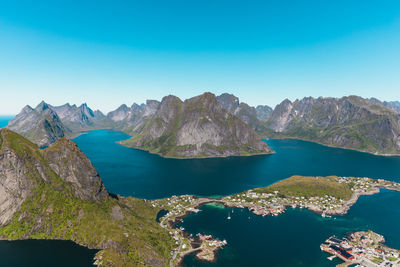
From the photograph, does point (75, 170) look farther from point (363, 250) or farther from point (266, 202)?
point (363, 250)

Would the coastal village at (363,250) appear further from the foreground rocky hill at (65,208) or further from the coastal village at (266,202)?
the foreground rocky hill at (65,208)

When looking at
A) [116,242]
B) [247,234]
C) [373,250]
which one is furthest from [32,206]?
[373,250]

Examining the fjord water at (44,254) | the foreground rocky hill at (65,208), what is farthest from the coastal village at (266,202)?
the fjord water at (44,254)

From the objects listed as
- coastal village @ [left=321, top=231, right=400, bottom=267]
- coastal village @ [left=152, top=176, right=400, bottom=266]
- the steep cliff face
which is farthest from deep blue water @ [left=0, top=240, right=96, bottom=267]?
coastal village @ [left=321, top=231, right=400, bottom=267]

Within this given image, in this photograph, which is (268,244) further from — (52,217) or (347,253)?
(52,217)

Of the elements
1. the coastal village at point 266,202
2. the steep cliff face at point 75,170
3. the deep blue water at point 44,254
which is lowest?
the deep blue water at point 44,254

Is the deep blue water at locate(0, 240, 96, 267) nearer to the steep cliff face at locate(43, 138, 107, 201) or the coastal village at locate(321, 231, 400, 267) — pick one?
the steep cliff face at locate(43, 138, 107, 201)

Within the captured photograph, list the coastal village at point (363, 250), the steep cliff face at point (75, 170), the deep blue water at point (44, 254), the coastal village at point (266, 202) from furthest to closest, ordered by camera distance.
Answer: the coastal village at point (266, 202)
the steep cliff face at point (75, 170)
the coastal village at point (363, 250)
the deep blue water at point (44, 254)

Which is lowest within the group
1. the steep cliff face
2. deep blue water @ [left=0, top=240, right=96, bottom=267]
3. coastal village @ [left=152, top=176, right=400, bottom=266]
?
deep blue water @ [left=0, top=240, right=96, bottom=267]
